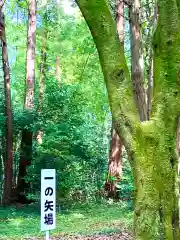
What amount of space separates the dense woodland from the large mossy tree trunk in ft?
0.03

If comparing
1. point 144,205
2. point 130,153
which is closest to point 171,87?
point 130,153

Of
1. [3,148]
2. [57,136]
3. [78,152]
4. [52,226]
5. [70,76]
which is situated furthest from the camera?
[70,76]

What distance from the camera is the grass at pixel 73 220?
10102mm

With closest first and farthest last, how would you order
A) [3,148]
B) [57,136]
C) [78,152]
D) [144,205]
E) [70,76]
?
[144,205] → [57,136] → [78,152] → [3,148] → [70,76]

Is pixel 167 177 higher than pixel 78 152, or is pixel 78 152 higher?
pixel 78 152

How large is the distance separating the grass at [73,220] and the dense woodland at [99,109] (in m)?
0.79

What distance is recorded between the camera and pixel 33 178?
15.4 metres

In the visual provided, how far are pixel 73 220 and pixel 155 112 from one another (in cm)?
834

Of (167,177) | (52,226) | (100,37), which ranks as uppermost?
(100,37)

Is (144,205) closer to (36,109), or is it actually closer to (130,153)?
(130,153)

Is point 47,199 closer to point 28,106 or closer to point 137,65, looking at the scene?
point 137,65

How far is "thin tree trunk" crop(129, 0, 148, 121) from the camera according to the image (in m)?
10.7

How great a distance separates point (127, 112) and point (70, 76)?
25.0 meters

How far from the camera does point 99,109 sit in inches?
1150
